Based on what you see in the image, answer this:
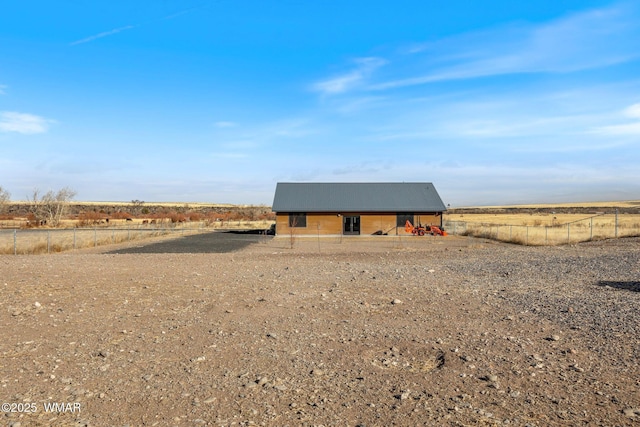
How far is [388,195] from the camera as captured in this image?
4759 centimetres

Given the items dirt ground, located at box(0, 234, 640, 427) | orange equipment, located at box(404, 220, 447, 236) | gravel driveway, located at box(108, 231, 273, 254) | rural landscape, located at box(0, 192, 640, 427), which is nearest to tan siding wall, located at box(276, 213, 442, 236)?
orange equipment, located at box(404, 220, 447, 236)

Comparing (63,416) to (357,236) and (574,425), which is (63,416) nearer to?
(574,425)

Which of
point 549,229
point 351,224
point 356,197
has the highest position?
point 356,197

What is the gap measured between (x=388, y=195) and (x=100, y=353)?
42032 mm

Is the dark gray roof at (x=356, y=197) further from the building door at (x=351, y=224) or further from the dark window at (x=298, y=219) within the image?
the building door at (x=351, y=224)

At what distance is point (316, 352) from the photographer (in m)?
7.22

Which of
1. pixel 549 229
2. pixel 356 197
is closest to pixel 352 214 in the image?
pixel 356 197

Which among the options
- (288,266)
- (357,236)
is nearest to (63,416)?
(288,266)

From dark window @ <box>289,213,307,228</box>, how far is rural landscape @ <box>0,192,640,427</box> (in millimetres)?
29941

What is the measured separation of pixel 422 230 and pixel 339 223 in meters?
7.82

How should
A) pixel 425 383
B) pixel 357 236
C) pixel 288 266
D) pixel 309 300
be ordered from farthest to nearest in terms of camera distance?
1. pixel 357 236
2. pixel 288 266
3. pixel 309 300
4. pixel 425 383

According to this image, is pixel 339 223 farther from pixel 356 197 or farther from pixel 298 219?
pixel 356 197

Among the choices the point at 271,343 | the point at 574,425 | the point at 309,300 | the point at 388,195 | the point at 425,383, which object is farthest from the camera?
the point at 388,195

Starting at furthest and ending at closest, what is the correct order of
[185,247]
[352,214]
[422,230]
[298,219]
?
[352,214], [298,219], [422,230], [185,247]
